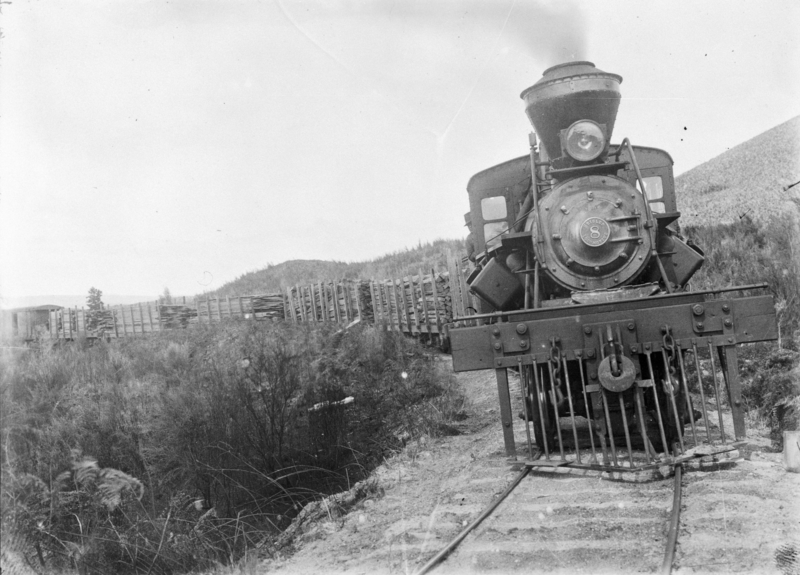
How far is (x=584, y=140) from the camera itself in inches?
221

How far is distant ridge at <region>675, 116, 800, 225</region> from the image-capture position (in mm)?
17984

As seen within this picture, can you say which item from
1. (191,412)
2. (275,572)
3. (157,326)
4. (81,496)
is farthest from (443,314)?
(157,326)

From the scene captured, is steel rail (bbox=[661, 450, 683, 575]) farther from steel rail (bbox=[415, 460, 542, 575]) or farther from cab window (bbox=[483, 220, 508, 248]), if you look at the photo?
cab window (bbox=[483, 220, 508, 248])

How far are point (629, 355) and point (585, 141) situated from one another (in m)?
1.91

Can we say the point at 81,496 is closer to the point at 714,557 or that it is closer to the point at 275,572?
the point at 275,572

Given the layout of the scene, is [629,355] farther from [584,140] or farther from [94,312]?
[94,312]

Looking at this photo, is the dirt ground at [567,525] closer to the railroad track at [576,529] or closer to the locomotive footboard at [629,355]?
the railroad track at [576,529]

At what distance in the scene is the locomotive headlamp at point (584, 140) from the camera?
5582 mm

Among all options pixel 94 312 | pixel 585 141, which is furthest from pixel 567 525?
pixel 94 312

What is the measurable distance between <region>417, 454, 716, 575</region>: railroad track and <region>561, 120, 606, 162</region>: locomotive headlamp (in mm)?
2637

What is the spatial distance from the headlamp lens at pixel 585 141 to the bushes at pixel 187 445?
349cm

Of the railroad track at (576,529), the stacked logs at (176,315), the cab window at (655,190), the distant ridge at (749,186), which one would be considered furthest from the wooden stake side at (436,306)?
the stacked logs at (176,315)

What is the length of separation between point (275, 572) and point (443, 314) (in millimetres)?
11741

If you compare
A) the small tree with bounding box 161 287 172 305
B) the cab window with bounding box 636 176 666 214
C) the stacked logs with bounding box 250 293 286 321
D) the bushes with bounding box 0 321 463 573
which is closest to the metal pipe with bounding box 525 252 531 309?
the cab window with bounding box 636 176 666 214
